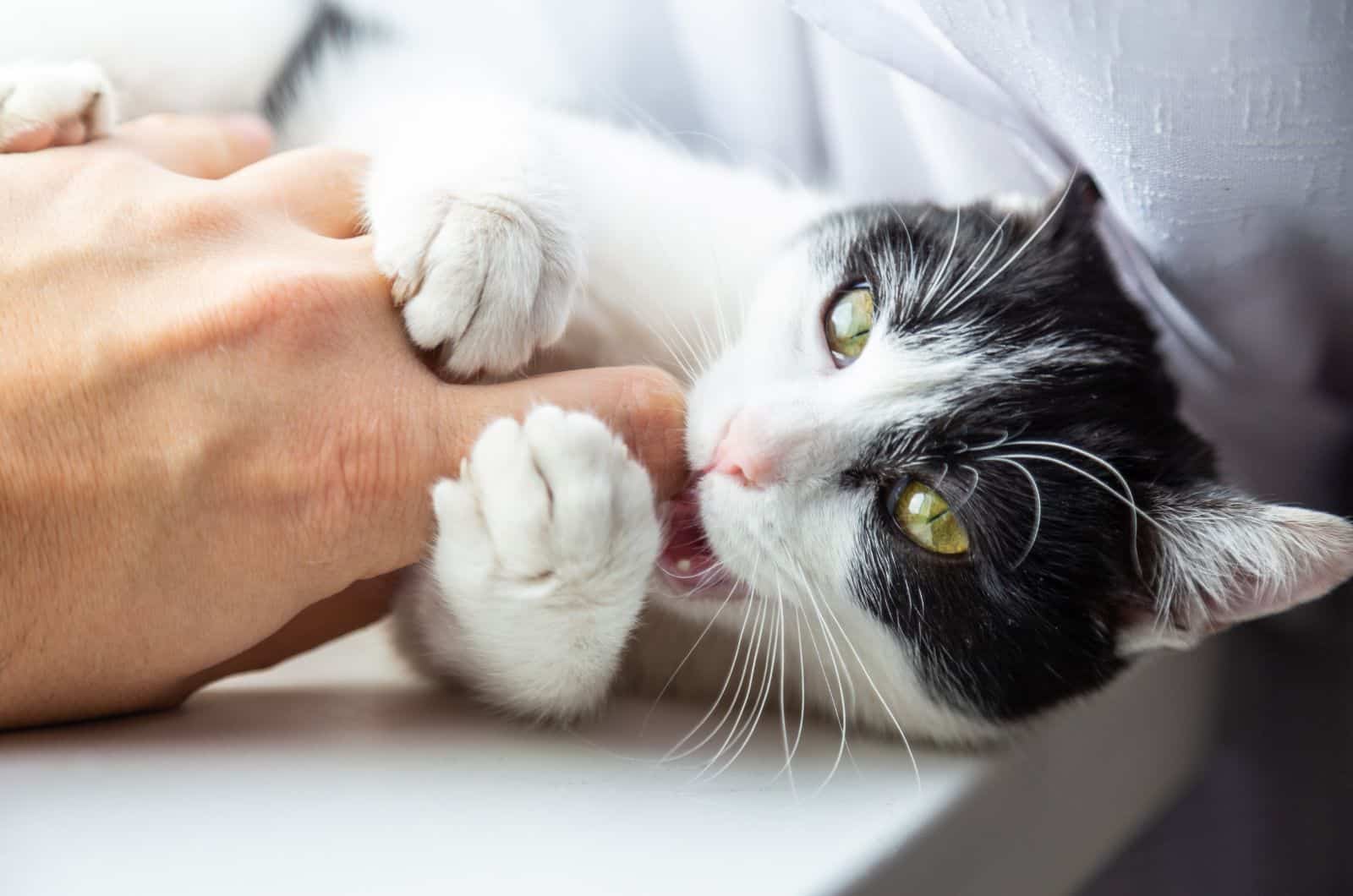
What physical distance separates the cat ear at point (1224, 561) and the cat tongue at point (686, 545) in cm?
43

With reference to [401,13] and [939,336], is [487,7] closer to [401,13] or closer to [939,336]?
[401,13]

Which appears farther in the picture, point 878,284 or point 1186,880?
point 1186,880

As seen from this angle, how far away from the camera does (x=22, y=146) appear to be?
1.04m

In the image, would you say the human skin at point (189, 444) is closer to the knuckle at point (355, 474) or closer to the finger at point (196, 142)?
the knuckle at point (355, 474)

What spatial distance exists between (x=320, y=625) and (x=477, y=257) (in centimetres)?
44

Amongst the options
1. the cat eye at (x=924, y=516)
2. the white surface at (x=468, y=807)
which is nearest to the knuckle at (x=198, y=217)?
the white surface at (x=468, y=807)

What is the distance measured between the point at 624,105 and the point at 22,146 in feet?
2.65

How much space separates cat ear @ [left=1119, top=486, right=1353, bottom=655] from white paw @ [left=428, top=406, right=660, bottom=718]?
52 centimetres

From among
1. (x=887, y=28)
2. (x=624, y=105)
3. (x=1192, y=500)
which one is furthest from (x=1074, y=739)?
(x=624, y=105)

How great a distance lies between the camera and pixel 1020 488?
938 millimetres

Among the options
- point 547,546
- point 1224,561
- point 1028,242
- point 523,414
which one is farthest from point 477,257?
point 1224,561

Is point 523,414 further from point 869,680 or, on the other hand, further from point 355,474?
point 869,680

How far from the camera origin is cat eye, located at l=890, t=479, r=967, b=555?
0.95m

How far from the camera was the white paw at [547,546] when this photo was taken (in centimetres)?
78
